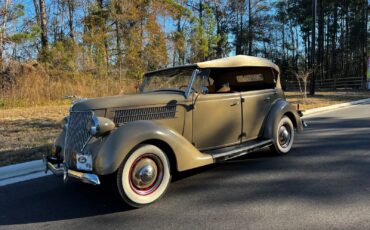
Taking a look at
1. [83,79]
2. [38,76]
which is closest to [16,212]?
[38,76]

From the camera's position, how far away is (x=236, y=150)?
5199mm

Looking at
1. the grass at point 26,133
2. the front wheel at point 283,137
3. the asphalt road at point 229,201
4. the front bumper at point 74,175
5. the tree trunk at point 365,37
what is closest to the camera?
the asphalt road at point 229,201

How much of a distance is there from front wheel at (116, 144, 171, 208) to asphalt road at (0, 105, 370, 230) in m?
0.14

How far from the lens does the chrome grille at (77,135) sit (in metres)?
4.07

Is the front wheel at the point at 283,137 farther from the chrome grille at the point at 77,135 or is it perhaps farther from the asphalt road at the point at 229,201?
the chrome grille at the point at 77,135

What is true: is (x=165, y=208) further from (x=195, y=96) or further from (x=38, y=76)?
(x=38, y=76)

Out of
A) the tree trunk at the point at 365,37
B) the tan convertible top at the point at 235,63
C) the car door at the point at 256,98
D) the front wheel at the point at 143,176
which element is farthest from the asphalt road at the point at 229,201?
the tree trunk at the point at 365,37

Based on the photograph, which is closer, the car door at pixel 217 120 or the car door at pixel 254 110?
the car door at pixel 217 120

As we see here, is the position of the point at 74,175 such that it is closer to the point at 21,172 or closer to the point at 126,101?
the point at 126,101

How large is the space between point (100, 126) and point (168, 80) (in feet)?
6.48

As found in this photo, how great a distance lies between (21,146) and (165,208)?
4572mm

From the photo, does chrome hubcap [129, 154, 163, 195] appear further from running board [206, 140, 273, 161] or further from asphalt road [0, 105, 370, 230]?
running board [206, 140, 273, 161]

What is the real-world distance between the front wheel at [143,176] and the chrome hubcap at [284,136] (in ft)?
9.23

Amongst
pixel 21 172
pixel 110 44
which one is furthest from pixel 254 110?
pixel 110 44
